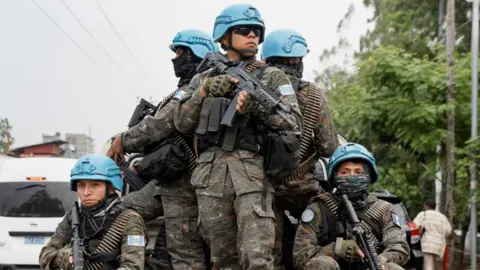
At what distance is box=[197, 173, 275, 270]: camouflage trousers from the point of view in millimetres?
4242

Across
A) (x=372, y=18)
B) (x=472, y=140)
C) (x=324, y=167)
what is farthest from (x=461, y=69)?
(x=372, y=18)

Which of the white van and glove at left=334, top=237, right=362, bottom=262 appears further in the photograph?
the white van

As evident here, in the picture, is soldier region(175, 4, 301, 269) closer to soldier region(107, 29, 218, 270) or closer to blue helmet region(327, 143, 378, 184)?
soldier region(107, 29, 218, 270)

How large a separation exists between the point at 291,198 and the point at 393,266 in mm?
880

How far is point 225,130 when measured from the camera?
175 inches

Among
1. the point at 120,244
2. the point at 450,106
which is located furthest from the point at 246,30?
the point at 450,106

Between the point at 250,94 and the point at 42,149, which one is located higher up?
the point at 250,94

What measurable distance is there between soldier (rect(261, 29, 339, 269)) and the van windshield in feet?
21.0

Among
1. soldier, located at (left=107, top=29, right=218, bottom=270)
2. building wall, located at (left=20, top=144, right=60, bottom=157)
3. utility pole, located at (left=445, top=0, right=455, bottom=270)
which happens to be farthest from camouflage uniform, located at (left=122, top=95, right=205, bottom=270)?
building wall, located at (left=20, top=144, right=60, bottom=157)

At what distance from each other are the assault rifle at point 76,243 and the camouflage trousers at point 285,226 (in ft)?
4.24

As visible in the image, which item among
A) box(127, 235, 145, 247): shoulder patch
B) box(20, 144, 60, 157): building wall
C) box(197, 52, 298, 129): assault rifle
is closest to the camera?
box(197, 52, 298, 129): assault rifle

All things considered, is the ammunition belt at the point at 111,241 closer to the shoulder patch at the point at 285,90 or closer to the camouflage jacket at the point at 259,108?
the camouflage jacket at the point at 259,108

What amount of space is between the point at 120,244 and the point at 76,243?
0.30 metres

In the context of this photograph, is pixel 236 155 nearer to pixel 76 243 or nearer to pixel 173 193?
pixel 173 193
